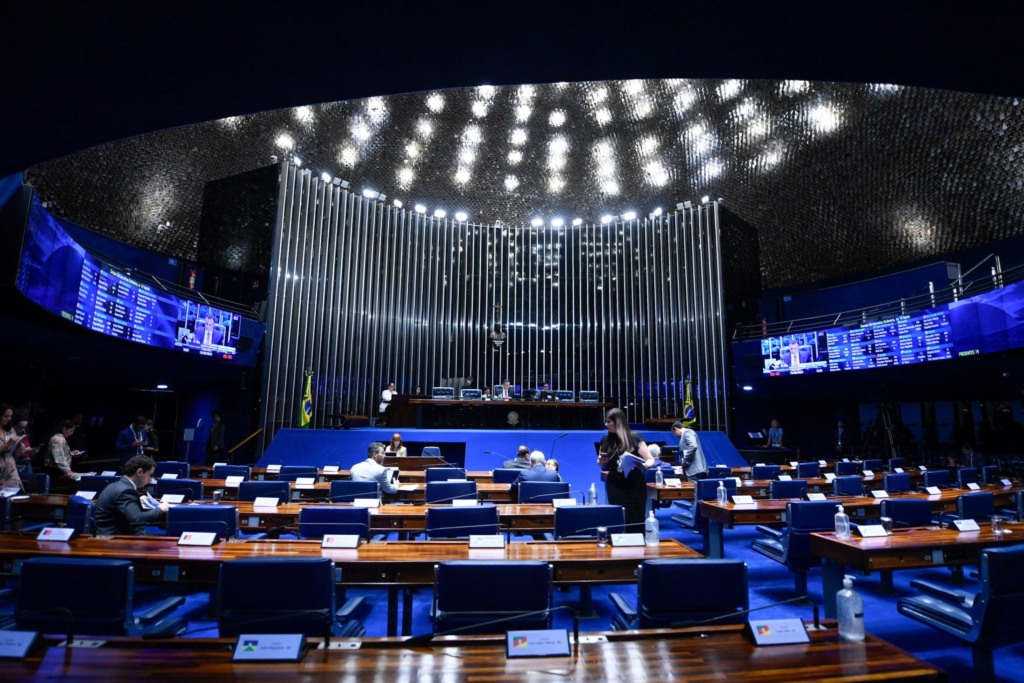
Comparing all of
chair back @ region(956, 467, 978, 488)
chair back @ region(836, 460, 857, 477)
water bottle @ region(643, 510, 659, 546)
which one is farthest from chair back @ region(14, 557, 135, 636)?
chair back @ region(956, 467, 978, 488)

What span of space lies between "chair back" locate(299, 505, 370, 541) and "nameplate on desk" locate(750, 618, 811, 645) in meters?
2.68

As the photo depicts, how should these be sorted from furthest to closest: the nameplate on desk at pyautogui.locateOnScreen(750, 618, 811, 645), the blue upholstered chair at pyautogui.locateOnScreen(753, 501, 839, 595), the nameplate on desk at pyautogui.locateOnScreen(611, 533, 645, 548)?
the blue upholstered chair at pyautogui.locateOnScreen(753, 501, 839, 595) < the nameplate on desk at pyautogui.locateOnScreen(611, 533, 645, 548) < the nameplate on desk at pyautogui.locateOnScreen(750, 618, 811, 645)

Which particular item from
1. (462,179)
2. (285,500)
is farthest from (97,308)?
(462,179)

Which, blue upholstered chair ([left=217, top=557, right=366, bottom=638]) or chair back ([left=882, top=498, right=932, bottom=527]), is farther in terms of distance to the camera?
chair back ([left=882, top=498, right=932, bottom=527])

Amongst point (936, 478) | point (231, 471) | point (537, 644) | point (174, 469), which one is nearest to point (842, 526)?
point (537, 644)

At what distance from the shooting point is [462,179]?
16828 millimetres

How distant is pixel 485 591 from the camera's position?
7.49 feet

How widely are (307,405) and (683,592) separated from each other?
40.2 feet

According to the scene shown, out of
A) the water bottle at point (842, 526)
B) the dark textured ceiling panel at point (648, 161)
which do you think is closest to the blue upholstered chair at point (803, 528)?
the water bottle at point (842, 526)

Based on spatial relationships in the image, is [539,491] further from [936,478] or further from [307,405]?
[307,405]

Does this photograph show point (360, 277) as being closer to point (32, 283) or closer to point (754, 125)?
point (32, 283)

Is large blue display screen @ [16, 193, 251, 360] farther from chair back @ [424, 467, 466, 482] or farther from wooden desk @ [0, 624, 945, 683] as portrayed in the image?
wooden desk @ [0, 624, 945, 683]

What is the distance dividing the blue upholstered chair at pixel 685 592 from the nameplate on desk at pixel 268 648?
141 centimetres

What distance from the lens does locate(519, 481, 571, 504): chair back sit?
530 centimetres
